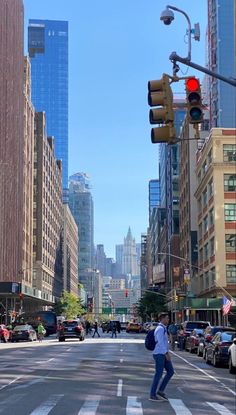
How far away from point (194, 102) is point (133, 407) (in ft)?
19.7

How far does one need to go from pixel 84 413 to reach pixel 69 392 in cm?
339

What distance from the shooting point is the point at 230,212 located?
68125mm

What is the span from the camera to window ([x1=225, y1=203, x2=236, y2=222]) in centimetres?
6791

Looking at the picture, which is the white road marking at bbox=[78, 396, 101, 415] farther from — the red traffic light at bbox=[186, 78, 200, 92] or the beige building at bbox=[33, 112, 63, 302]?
the beige building at bbox=[33, 112, 63, 302]

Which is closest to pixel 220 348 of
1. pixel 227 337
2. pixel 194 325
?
pixel 227 337

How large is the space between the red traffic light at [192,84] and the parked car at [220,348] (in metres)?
13.0

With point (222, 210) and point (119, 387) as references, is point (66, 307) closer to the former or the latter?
point (222, 210)

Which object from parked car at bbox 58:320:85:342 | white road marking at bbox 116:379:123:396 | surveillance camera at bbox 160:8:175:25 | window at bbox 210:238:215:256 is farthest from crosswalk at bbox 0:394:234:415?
window at bbox 210:238:215:256

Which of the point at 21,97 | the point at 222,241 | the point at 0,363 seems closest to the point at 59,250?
the point at 21,97

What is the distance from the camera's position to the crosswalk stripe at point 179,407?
11636 millimetres

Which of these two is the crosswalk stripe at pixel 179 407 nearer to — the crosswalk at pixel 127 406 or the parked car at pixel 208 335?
the crosswalk at pixel 127 406

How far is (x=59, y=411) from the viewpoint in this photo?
11688 mm

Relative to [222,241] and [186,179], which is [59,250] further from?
[222,241]

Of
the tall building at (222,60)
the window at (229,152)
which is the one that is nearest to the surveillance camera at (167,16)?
the window at (229,152)
